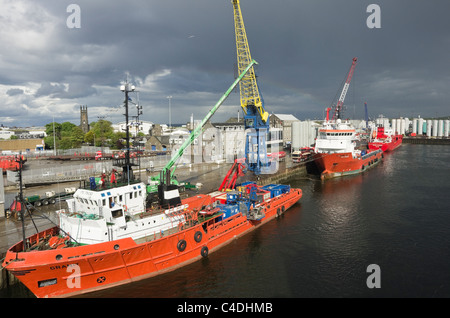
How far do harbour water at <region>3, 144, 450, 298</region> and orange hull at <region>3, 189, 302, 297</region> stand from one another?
2.57ft

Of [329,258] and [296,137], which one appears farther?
[296,137]

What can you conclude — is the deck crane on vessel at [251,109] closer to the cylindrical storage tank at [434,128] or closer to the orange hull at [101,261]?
the orange hull at [101,261]

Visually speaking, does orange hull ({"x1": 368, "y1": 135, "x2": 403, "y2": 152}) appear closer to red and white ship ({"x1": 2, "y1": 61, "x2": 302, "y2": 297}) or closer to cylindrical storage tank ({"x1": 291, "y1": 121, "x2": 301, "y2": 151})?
cylindrical storage tank ({"x1": 291, "y1": 121, "x2": 301, "y2": 151})

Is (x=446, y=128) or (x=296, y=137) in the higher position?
(x=446, y=128)

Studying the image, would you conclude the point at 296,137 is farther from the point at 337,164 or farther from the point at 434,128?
the point at 434,128

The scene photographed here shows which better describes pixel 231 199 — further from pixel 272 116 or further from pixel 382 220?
pixel 272 116

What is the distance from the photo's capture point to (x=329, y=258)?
2306 centimetres

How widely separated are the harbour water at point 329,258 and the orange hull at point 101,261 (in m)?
0.78

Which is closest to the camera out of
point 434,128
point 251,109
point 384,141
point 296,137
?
point 251,109

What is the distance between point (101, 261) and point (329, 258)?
17095 millimetres

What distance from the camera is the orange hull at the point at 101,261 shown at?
16516 millimetres

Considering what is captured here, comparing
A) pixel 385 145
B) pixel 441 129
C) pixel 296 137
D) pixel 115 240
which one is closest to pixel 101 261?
pixel 115 240

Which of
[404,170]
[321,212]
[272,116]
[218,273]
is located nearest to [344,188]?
[321,212]
